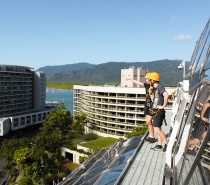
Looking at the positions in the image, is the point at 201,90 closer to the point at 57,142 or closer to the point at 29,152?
the point at 29,152

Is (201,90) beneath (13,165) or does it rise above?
above

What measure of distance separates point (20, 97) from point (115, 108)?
30480mm

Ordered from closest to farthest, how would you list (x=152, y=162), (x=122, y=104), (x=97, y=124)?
(x=152, y=162), (x=122, y=104), (x=97, y=124)

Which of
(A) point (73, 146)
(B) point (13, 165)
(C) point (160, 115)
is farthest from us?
(A) point (73, 146)

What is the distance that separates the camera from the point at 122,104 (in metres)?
56.0

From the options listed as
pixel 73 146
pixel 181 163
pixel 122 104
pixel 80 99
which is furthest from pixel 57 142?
pixel 181 163

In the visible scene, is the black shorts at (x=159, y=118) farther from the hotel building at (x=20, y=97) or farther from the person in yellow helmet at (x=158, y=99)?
the hotel building at (x=20, y=97)

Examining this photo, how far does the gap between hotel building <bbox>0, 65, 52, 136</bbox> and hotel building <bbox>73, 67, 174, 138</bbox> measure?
1780 cm

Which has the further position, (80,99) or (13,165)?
(80,99)

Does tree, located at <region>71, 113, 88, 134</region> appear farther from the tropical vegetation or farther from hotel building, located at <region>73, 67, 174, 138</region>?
the tropical vegetation

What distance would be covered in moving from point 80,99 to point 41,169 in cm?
4328

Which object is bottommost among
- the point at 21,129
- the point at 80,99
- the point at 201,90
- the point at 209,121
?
the point at 21,129

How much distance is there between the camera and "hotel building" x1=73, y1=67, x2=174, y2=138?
54.2 meters

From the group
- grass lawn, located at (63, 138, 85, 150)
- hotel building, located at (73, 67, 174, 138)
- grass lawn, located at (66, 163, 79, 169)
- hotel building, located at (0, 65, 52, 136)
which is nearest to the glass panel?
grass lawn, located at (66, 163, 79, 169)
